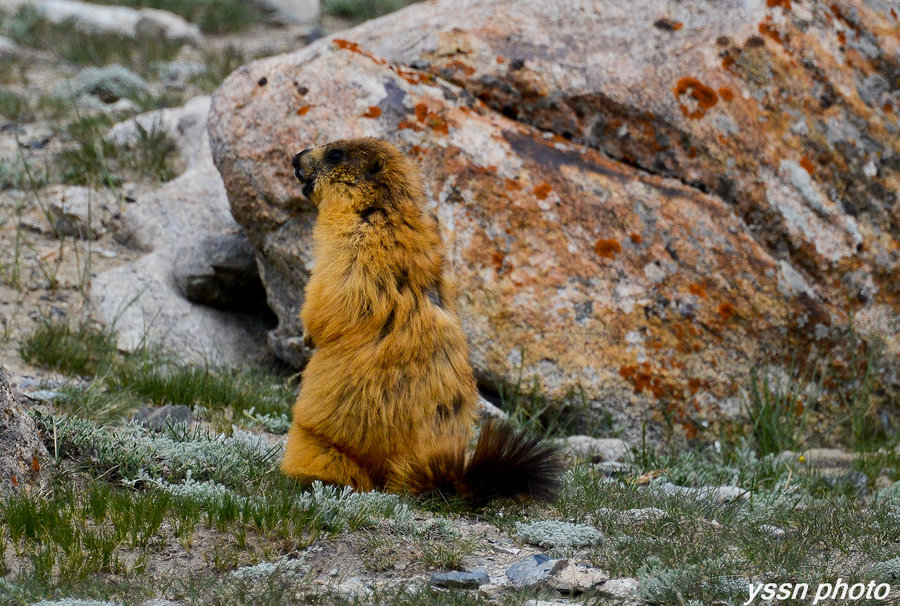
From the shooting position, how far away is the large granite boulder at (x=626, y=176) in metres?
7.54

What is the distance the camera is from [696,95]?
807 cm

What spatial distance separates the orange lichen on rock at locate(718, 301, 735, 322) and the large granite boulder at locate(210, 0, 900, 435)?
0.09 ft

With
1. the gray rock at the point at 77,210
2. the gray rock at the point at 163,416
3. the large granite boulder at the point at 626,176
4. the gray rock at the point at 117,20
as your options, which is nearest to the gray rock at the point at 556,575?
the gray rock at the point at 163,416

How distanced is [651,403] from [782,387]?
1.13 metres

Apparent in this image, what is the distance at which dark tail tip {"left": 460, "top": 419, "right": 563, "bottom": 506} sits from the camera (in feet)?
16.4

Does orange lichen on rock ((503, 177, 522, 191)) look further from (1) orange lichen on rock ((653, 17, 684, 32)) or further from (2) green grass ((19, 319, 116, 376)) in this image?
(2) green grass ((19, 319, 116, 376))

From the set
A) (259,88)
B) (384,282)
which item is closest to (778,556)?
(384,282)

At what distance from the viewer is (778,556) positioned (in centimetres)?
447

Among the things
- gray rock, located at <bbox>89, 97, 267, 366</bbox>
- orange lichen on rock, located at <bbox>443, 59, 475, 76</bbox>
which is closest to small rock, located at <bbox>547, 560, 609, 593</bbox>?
gray rock, located at <bbox>89, 97, 267, 366</bbox>

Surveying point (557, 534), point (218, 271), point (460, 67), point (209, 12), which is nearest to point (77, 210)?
point (218, 271)

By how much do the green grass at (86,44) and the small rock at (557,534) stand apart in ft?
33.0

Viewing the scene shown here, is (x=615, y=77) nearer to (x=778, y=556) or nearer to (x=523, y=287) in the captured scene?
(x=523, y=287)

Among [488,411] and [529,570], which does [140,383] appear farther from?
[529,570]

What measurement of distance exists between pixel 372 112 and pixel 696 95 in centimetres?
268
